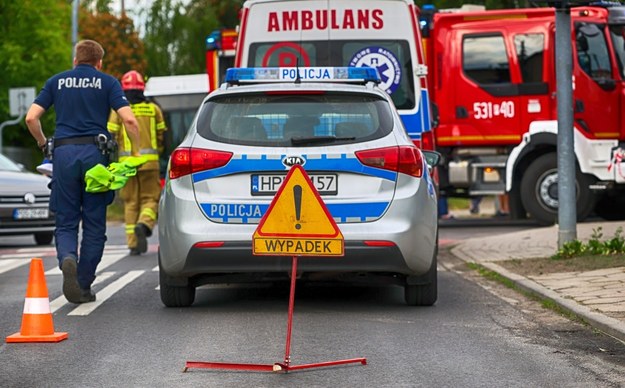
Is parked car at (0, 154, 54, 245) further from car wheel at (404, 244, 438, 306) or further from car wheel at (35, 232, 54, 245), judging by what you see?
car wheel at (404, 244, 438, 306)

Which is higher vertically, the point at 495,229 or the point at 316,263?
the point at 316,263

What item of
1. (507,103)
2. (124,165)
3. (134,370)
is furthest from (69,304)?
(507,103)

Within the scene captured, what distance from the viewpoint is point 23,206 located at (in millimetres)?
18312

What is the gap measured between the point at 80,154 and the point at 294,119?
1.71 meters

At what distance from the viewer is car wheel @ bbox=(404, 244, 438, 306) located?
32.9ft

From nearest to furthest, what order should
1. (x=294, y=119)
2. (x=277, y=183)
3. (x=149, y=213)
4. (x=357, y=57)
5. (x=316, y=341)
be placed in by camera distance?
(x=316, y=341), (x=277, y=183), (x=294, y=119), (x=357, y=57), (x=149, y=213)

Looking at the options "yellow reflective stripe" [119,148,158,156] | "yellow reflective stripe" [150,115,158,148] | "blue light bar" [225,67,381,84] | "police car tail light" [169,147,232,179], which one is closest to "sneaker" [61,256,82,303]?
"police car tail light" [169,147,232,179]

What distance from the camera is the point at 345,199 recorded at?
9.49 m

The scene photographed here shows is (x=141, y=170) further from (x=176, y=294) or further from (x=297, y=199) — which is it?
(x=297, y=199)

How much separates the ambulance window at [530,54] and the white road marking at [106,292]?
858 cm

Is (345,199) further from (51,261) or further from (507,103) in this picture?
(507,103)

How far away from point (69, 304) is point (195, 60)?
1347 inches

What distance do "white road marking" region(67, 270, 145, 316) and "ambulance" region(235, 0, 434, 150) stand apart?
8.62 feet

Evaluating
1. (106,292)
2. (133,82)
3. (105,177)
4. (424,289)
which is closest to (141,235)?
(133,82)
